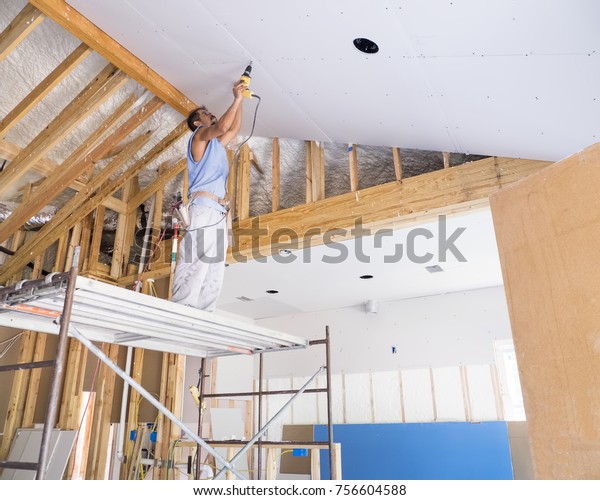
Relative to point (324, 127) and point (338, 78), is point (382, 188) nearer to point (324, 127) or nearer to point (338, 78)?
point (324, 127)

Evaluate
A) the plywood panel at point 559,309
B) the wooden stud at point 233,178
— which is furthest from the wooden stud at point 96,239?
the plywood panel at point 559,309

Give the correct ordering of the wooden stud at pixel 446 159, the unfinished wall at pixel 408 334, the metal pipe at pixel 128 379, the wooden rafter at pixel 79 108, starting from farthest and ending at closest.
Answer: the unfinished wall at pixel 408 334 → the wooden rafter at pixel 79 108 → the wooden stud at pixel 446 159 → the metal pipe at pixel 128 379

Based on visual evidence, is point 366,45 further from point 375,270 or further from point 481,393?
point 481,393

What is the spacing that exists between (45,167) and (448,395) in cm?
495

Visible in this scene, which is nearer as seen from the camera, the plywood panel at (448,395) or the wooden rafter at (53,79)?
the wooden rafter at (53,79)

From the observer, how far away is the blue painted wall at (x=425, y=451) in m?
4.95

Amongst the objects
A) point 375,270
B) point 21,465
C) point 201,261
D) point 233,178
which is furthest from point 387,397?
point 21,465

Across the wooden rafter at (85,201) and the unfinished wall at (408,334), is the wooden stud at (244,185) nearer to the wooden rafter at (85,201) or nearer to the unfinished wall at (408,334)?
the wooden rafter at (85,201)

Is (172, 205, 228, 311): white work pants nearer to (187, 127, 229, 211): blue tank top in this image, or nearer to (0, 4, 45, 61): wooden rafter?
(187, 127, 229, 211): blue tank top

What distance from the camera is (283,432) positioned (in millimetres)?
6309

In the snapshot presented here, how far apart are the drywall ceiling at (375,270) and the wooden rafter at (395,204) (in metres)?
0.18

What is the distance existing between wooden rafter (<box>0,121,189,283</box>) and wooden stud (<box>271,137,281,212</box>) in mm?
852

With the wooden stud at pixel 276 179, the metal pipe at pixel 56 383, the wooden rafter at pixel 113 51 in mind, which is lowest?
the metal pipe at pixel 56 383

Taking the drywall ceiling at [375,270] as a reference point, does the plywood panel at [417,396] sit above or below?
below
